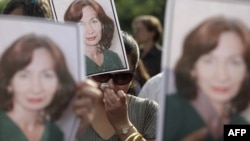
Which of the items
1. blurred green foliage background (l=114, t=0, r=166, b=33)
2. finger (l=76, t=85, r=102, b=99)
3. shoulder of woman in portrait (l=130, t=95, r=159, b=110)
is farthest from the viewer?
blurred green foliage background (l=114, t=0, r=166, b=33)

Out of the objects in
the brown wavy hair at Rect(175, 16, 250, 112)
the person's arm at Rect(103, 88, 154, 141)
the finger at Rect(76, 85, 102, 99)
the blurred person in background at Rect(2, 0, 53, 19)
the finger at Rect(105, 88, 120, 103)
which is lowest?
the person's arm at Rect(103, 88, 154, 141)

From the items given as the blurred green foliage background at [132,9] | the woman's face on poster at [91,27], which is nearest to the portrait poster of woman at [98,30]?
the woman's face on poster at [91,27]

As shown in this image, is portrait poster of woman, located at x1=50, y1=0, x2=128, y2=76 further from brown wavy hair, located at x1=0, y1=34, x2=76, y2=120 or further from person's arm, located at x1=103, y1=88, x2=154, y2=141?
brown wavy hair, located at x1=0, y1=34, x2=76, y2=120

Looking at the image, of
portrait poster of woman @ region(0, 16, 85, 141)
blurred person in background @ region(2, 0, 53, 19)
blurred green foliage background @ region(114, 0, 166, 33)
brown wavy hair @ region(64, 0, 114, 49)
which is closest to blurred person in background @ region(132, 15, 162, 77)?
blurred person in background @ region(2, 0, 53, 19)

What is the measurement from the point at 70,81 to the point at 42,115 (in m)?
0.12

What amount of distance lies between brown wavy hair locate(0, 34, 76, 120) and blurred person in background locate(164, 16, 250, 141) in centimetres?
26

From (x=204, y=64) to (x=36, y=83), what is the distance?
430 millimetres

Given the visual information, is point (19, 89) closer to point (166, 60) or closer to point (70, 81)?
point (70, 81)

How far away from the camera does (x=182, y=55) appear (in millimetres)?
2471

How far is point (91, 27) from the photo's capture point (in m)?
3.21

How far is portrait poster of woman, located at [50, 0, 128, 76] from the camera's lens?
10.4 feet

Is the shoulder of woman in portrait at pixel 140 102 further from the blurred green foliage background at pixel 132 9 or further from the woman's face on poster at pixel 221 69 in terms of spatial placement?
the blurred green foliage background at pixel 132 9

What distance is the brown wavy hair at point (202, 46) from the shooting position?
2477mm

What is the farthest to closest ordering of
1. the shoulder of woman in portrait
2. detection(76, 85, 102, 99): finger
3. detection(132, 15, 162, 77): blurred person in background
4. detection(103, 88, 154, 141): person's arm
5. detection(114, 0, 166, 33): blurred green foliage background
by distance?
detection(114, 0, 166, 33): blurred green foliage background → detection(132, 15, 162, 77): blurred person in background → the shoulder of woman in portrait → detection(103, 88, 154, 141): person's arm → detection(76, 85, 102, 99): finger
